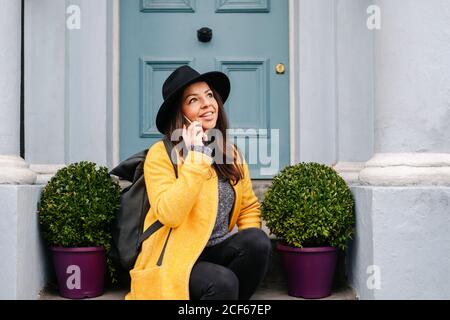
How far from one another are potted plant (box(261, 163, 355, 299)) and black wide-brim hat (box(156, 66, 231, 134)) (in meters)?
0.71

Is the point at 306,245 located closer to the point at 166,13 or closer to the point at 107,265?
the point at 107,265

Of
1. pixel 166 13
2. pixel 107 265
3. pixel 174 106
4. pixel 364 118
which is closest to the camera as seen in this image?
pixel 174 106

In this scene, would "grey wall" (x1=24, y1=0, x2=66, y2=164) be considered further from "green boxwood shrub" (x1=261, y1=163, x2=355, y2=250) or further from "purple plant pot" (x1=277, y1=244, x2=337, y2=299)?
"purple plant pot" (x1=277, y1=244, x2=337, y2=299)

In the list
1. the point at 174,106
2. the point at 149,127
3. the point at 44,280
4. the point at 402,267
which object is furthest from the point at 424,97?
the point at 44,280

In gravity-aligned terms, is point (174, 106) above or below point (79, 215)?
above

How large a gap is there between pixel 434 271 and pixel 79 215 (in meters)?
1.97

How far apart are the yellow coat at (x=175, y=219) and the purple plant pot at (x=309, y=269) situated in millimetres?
653

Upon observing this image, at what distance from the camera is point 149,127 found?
176 inches

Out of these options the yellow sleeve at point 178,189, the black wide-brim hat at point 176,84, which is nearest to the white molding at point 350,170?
the black wide-brim hat at point 176,84

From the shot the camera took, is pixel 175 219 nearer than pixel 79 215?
Yes
